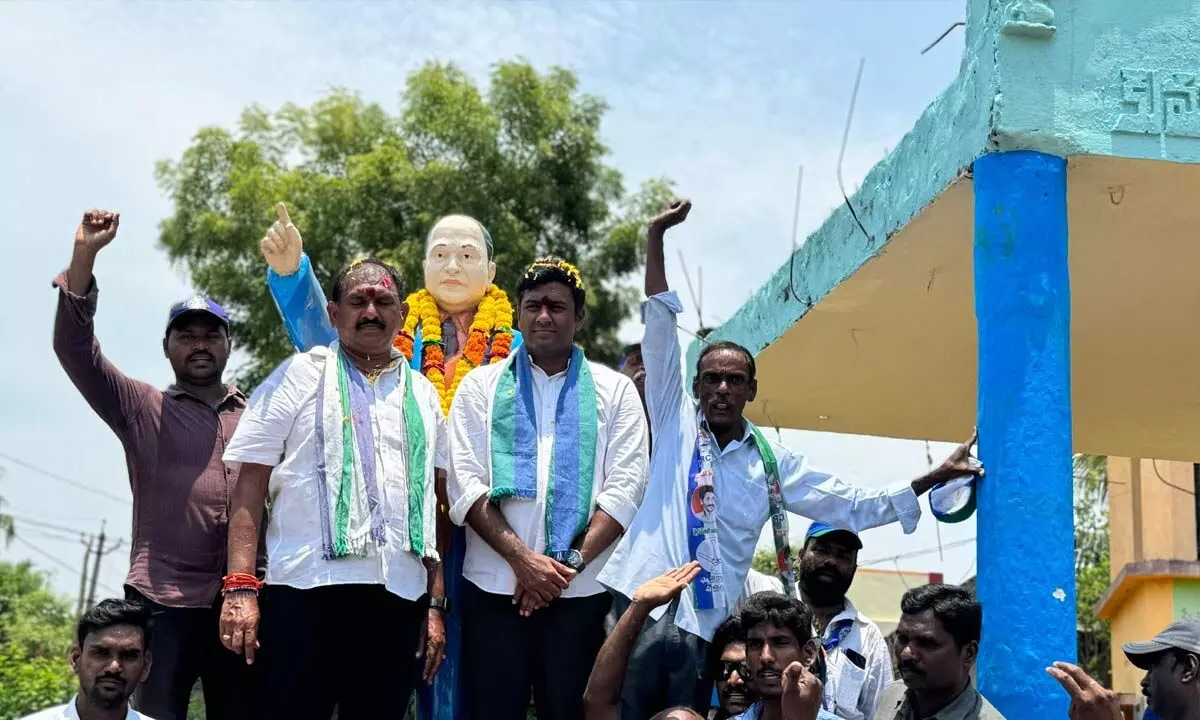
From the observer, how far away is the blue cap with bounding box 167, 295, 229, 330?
4.92 metres

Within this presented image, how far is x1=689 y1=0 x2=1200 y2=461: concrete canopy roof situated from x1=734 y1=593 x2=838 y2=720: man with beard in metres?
1.74

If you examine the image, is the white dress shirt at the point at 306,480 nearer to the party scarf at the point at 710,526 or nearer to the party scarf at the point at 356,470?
the party scarf at the point at 356,470

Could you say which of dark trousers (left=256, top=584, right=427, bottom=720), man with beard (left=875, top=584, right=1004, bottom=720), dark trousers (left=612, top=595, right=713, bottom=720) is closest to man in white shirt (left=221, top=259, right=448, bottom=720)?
dark trousers (left=256, top=584, right=427, bottom=720)

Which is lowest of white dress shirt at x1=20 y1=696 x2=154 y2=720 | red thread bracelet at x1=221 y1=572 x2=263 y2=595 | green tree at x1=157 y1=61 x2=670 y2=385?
white dress shirt at x1=20 y1=696 x2=154 y2=720

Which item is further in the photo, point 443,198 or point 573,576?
point 443,198

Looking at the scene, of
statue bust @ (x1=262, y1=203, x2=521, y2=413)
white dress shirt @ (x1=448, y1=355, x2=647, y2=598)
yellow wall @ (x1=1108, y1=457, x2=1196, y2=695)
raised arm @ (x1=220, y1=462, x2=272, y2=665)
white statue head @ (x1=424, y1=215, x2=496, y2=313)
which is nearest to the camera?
raised arm @ (x1=220, y1=462, x2=272, y2=665)

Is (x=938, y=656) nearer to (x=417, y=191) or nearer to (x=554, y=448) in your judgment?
(x=554, y=448)

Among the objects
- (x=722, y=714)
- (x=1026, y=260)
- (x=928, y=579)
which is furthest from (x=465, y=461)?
(x=928, y=579)

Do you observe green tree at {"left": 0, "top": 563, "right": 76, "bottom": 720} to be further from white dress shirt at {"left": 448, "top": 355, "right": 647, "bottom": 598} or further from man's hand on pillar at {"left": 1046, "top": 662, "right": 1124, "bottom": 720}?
man's hand on pillar at {"left": 1046, "top": 662, "right": 1124, "bottom": 720}

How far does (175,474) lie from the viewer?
4758 mm

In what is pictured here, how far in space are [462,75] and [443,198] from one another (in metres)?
1.55

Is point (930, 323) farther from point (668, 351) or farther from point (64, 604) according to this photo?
point (64, 604)

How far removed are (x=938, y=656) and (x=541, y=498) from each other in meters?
1.35

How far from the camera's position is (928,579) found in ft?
82.6
